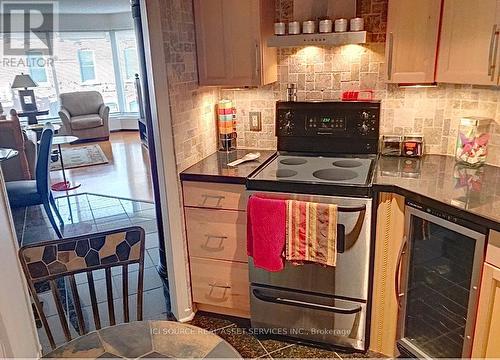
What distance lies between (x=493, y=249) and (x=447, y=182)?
474mm

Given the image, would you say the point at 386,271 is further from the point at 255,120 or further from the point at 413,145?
the point at 255,120

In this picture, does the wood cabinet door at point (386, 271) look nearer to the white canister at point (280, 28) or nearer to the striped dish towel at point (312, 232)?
the striped dish towel at point (312, 232)

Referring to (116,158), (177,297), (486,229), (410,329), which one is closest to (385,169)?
(486,229)

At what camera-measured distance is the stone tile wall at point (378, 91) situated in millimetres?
2209

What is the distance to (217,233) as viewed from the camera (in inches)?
89.7

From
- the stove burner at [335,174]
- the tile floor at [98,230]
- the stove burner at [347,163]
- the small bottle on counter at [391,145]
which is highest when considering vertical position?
the small bottle on counter at [391,145]

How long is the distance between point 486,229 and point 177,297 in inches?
66.3

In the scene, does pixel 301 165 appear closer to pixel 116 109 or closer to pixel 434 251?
pixel 434 251

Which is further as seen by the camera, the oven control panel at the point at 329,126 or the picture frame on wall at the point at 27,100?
the picture frame on wall at the point at 27,100

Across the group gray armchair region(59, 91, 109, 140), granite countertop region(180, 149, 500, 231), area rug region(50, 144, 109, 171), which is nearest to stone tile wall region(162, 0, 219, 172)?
granite countertop region(180, 149, 500, 231)

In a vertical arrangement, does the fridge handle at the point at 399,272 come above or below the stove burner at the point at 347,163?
below

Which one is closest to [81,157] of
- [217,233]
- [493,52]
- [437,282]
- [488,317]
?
[217,233]

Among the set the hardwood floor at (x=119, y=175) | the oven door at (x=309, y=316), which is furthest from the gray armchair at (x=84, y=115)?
the oven door at (x=309, y=316)

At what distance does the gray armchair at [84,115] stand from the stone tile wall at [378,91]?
6305mm
